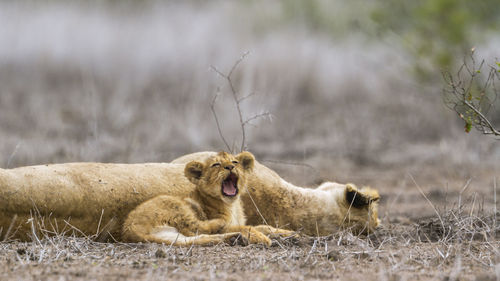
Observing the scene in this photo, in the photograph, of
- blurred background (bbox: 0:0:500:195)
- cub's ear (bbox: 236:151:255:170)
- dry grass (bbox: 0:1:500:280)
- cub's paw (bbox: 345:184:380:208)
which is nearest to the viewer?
cub's ear (bbox: 236:151:255:170)

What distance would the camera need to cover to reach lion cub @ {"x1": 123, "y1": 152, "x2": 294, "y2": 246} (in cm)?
493

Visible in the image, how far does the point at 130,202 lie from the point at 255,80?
29.7 ft

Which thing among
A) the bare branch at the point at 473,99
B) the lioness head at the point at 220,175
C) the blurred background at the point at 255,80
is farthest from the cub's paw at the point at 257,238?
the blurred background at the point at 255,80

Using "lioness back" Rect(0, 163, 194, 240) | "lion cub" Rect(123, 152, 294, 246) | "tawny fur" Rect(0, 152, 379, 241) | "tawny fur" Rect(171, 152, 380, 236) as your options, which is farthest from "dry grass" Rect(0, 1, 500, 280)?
"lioness back" Rect(0, 163, 194, 240)

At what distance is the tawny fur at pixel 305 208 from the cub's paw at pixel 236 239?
0.62 meters

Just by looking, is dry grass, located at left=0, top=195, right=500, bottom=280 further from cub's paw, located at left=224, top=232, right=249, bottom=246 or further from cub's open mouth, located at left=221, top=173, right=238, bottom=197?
cub's open mouth, located at left=221, top=173, right=238, bottom=197

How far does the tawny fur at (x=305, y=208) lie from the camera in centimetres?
562

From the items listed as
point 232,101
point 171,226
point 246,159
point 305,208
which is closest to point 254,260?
point 171,226

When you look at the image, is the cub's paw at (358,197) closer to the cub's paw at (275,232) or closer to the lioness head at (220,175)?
the cub's paw at (275,232)

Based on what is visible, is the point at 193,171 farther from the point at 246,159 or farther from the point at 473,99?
the point at 473,99

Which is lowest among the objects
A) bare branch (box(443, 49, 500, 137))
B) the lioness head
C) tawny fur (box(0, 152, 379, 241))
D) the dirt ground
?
the dirt ground

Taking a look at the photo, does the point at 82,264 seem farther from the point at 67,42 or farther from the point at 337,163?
the point at 67,42

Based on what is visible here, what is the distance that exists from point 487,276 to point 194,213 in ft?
6.81

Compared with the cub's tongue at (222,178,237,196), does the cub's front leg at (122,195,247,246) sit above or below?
below
